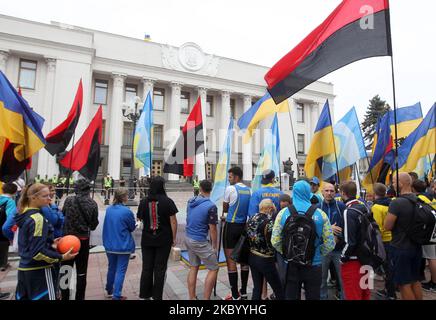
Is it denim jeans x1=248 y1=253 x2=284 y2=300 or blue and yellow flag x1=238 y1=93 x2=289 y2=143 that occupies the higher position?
blue and yellow flag x1=238 y1=93 x2=289 y2=143

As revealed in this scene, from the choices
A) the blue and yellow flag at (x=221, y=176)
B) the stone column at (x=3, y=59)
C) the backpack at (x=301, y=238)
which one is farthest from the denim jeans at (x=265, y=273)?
the stone column at (x=3, y=59)

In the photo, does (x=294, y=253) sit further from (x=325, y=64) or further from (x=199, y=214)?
(x=325, y=64)

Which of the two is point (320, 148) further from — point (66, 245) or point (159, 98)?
point (159, 98)

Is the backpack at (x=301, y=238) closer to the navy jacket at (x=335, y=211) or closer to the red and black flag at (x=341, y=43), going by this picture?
the navy jacket at (x=335, y=211)

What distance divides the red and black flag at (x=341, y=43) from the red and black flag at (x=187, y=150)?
2750mm

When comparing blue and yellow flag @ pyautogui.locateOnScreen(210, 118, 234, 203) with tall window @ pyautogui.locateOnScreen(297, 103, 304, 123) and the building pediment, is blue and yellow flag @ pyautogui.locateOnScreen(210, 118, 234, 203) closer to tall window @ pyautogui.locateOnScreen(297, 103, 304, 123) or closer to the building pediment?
the building pediment

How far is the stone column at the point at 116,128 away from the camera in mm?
27828

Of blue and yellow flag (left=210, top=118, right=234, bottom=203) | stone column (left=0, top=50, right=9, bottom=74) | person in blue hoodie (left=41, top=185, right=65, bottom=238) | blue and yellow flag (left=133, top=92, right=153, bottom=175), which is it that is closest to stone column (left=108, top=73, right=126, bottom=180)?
stone column (left=0, top=50, right=9, bottom=74)

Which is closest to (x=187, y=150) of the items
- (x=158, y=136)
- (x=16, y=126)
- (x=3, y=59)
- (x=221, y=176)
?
(x=221, y=176)

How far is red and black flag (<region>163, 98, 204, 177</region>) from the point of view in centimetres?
661

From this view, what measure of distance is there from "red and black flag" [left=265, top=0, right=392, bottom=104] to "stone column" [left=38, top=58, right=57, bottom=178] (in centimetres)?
2512

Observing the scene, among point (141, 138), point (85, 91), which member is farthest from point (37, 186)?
point (85, 91)
